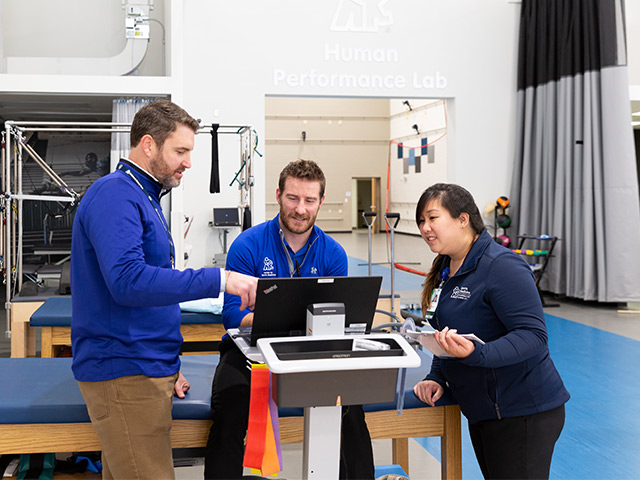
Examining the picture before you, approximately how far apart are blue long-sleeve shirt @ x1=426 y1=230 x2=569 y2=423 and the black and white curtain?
604cm

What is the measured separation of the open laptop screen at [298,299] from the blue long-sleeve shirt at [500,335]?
313mm

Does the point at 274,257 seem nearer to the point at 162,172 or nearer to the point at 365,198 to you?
the point at 162,172

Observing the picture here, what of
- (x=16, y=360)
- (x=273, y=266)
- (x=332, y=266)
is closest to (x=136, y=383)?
(x=273, y=266)

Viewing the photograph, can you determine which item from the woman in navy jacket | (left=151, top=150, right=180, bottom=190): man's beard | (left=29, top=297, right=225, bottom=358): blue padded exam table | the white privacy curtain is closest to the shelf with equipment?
(left=29, top=297, right=225, bottom=358): blue padded exam table

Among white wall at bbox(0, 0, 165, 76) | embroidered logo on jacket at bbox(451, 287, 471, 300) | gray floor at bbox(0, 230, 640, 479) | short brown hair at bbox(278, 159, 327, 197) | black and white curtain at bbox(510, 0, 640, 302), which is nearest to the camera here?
embroidered logo on jacket at bbox(451, 287, 471, 300)

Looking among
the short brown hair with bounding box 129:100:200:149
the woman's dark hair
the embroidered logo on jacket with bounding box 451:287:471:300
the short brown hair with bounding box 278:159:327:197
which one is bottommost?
the embroidered logo on jacket with bounding box 451:287:471:300

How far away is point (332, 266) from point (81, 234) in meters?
1.06

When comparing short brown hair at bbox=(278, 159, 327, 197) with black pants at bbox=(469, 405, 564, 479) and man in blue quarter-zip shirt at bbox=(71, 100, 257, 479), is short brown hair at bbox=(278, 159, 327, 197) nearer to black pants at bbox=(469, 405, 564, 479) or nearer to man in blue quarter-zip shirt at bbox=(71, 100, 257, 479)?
man in blue quarter-zip shirt at bbox=(71, 100, 257, 479)

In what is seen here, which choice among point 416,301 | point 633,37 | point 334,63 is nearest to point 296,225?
point 416,301

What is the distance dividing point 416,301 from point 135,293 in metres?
5.95

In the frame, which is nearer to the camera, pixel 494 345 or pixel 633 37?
pixel 494 345

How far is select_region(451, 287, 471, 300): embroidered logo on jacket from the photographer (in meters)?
1.97

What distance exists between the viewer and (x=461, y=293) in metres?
2.00

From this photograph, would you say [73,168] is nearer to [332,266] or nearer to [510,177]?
A: [510,177]
